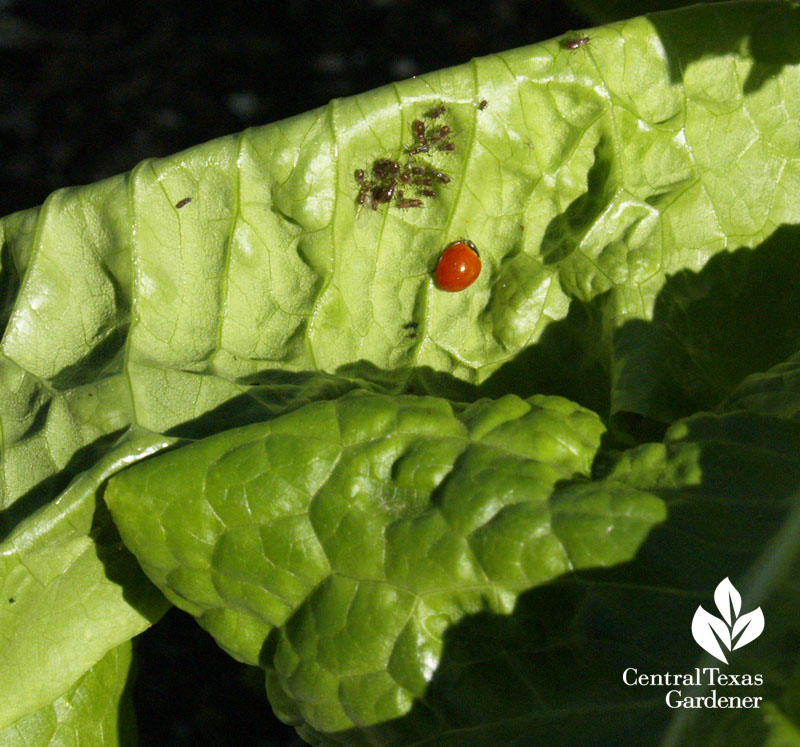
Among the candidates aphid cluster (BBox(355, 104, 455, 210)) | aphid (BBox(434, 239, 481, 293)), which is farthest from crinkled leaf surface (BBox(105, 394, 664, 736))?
aphid cluster (BBox(355, 104, 455, 210))

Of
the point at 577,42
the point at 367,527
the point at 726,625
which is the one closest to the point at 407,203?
the point at 577,42

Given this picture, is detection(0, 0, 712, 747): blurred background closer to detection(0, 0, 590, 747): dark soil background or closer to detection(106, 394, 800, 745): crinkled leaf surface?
detection(0, 0, 590, 747): dark soil background

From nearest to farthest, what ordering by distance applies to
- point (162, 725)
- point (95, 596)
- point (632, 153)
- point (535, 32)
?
point (95, 596)
point (632, 153)
point (162, 725)
point (535, 32)

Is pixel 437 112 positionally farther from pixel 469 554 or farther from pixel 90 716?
pixel 90 716

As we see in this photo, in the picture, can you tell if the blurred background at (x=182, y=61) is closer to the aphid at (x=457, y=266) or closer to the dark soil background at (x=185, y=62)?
the dark soil background at (x=185, y=62)

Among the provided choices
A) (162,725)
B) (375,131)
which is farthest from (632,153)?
(162,725)

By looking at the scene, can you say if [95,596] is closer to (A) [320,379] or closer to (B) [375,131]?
(A) [320,379]
